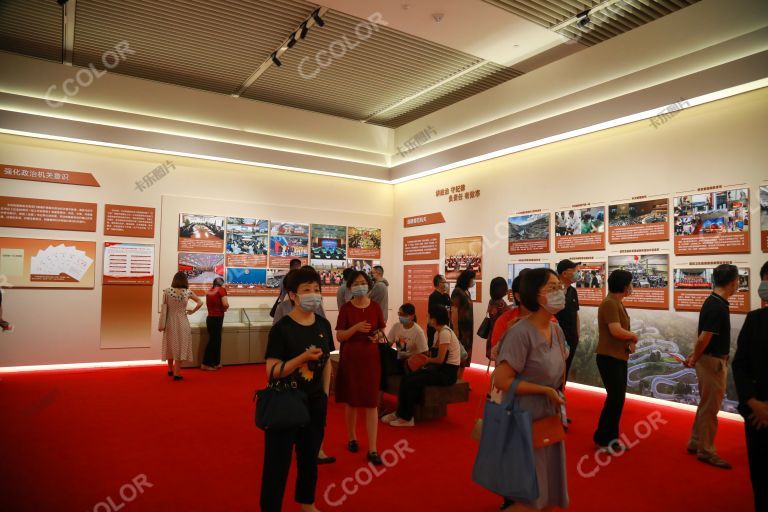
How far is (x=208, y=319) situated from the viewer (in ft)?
31.1

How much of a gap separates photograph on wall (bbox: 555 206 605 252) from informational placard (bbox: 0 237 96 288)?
27.5 feet

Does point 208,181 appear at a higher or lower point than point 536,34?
lower

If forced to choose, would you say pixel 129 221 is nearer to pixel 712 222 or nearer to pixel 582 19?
pixel 582 19

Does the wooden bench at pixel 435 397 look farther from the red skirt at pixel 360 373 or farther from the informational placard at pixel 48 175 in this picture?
the informational placard at pixel 48 175

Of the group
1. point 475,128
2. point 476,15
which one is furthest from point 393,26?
point 475,128

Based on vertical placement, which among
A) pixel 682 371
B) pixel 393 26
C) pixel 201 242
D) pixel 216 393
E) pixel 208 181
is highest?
pixel 393 26

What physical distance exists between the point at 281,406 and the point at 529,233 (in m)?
7.10

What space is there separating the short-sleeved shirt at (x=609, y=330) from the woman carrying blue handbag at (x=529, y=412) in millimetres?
2382

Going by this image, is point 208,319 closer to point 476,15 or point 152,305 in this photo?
point 152,305

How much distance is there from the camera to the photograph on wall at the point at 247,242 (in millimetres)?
10672

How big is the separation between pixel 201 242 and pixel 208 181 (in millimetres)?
1290

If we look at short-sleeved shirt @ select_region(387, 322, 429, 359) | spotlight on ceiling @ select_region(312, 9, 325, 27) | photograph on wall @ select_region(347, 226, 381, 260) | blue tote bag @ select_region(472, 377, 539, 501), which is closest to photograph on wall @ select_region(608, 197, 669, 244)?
short-sleeved shirt @ select_region(387, 322, 429, 359)

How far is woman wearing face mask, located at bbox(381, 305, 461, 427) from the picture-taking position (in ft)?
19.0

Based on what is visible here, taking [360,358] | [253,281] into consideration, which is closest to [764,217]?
[360,358]
